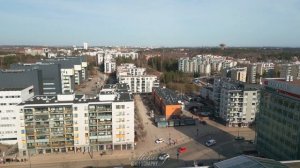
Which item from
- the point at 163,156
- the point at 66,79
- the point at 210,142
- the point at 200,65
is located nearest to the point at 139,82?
the point at 66,79

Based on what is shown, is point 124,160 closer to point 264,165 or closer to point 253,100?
point 264,165

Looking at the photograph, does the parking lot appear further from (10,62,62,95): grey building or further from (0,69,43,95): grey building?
(10,62,62,95): grey building

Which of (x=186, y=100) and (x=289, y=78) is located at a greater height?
(x=289, y=78)

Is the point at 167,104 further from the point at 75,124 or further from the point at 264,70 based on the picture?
the point at 264,70

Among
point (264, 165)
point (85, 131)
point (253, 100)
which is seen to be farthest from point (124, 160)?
point (253, 100)

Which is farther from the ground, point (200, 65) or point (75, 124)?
point (200, 65)

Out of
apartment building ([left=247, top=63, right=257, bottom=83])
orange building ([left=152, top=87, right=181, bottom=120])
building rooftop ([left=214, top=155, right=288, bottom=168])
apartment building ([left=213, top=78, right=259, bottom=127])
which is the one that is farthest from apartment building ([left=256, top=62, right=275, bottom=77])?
building rooftop ([left=214, top=155, right=288, bottom=168])

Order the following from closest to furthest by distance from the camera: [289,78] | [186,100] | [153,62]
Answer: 1. [289,78]
2. [186,100]
3. [153,62]
